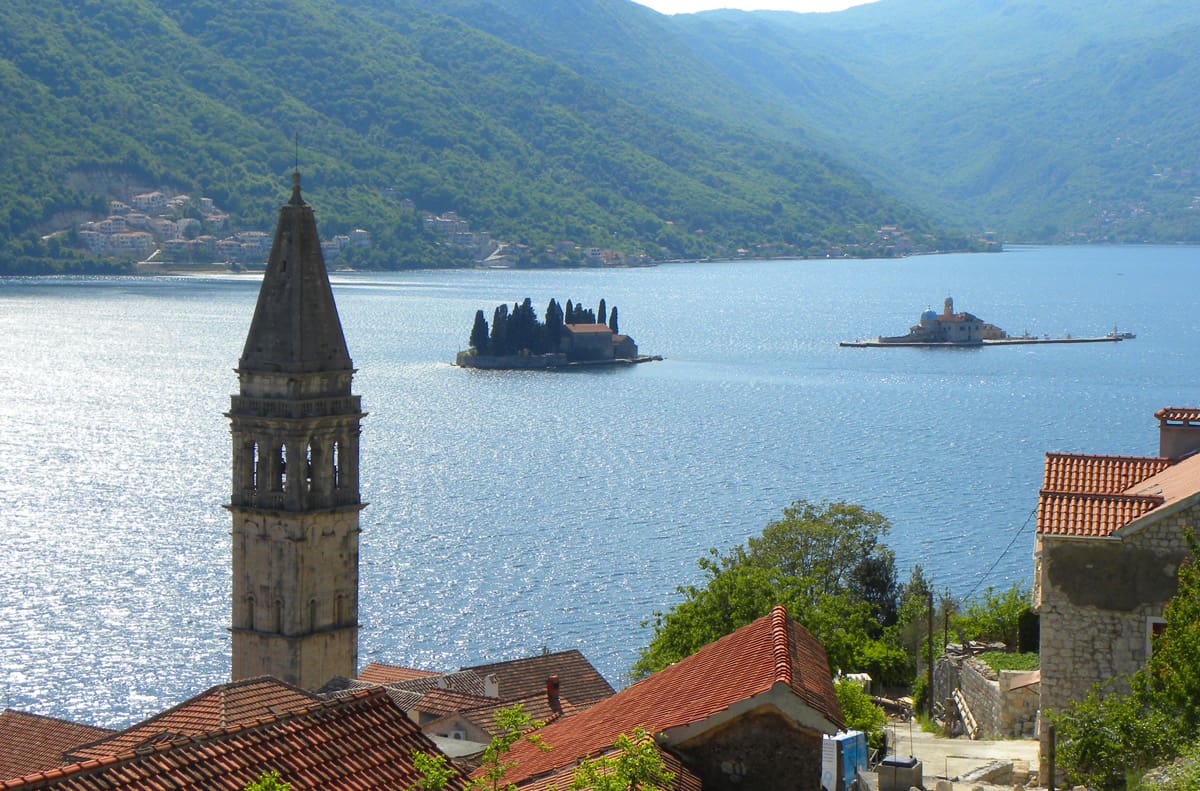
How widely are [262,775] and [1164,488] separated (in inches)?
458

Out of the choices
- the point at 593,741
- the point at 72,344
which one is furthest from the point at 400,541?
the point at 72,344

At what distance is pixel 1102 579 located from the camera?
16172 mm

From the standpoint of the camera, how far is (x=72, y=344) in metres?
156

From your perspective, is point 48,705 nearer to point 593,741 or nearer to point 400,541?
point 400,541

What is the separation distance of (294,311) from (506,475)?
212ft

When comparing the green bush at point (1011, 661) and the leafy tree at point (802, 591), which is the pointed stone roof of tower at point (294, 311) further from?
the green bush at point (1011, 661)

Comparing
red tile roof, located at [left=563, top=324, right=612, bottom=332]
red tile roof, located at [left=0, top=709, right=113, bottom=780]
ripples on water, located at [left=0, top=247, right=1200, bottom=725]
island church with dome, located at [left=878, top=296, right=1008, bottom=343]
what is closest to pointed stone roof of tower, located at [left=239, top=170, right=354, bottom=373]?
red tile roof, located at [left=0, top=709, right=113, bottom=780]

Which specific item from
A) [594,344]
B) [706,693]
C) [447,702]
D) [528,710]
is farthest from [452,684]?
[594,344]

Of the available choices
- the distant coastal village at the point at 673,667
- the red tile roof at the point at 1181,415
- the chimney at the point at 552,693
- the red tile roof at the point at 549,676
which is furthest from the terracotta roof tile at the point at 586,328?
the red tile roof at the point at 1181,415

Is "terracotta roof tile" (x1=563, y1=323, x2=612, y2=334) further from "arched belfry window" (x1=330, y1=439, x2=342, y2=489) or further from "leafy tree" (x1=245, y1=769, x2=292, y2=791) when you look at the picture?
"leafy tree" (x1=245, y1=769, x2=292, y2=791)

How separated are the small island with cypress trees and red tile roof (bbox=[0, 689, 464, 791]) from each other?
446 feet

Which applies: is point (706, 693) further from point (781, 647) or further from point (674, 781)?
point (674, 781)

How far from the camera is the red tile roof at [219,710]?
1684cm

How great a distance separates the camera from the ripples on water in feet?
194
